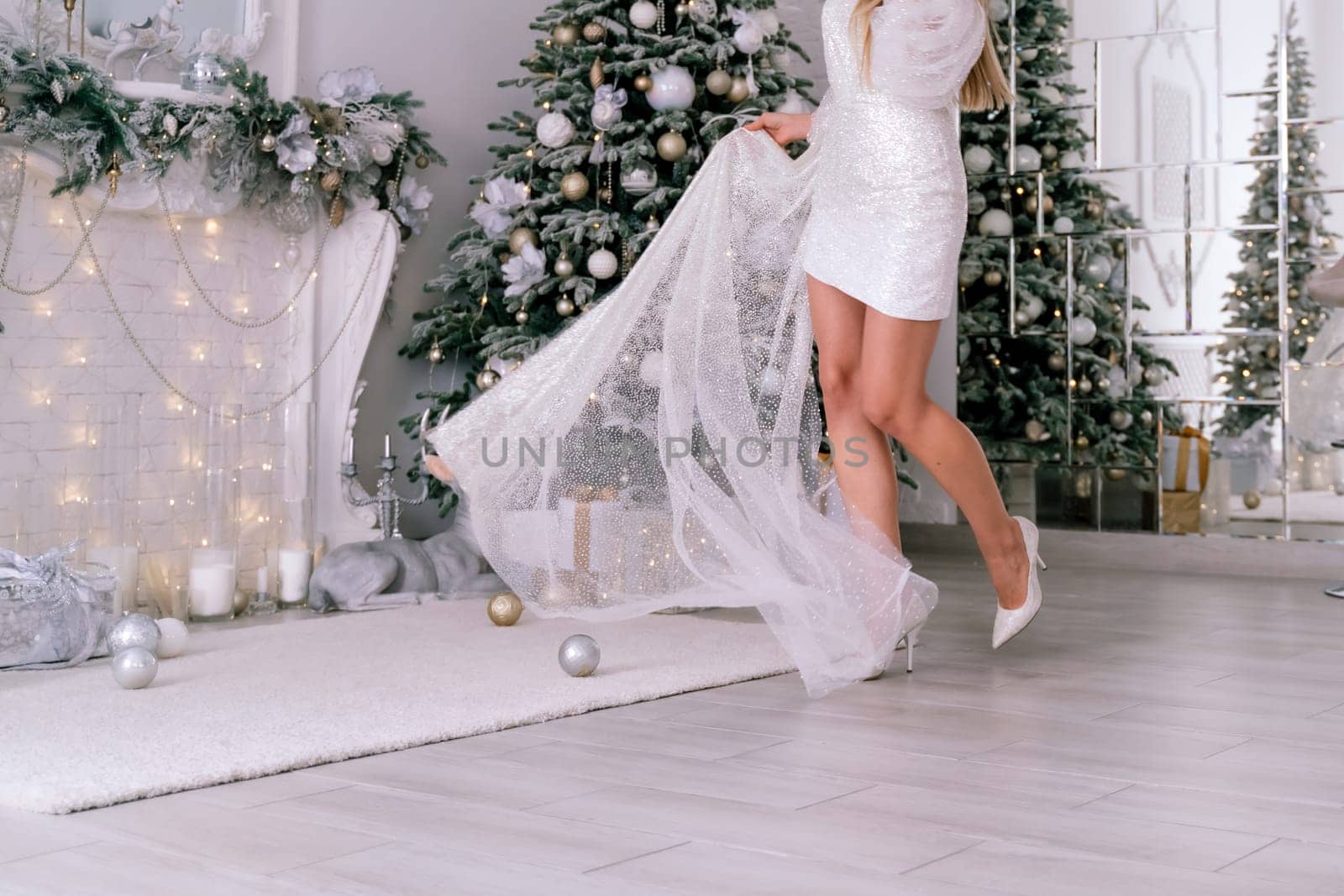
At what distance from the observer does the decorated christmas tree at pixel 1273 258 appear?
4988 mm

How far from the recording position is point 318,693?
2709mm

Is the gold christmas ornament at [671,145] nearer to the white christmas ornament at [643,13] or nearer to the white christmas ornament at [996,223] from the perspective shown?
the white christmas ornament at [643,13]

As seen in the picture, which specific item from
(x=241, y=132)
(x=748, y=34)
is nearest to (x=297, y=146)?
(x=241, y=132)

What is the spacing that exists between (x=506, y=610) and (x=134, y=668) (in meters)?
0.98

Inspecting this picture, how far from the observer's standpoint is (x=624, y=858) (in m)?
1.71

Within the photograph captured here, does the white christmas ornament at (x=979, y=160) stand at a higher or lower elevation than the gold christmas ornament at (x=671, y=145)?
higher

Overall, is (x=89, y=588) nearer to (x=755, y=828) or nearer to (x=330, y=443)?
(x=330, y=443)

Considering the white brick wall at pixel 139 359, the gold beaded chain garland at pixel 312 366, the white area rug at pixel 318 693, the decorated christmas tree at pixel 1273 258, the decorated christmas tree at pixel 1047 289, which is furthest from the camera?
the decorated christmas tree at pixel 1047 289

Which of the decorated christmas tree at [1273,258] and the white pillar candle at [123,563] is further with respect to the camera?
the decorated christmas tree at [1273,258]

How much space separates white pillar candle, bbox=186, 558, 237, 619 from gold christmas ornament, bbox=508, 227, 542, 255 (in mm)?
1193

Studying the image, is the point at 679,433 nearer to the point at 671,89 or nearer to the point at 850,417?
the point at 850,417

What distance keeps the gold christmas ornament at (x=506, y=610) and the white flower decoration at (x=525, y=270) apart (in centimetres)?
107

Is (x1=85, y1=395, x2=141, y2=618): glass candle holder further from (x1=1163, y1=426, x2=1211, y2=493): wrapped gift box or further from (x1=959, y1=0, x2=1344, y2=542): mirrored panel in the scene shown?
(x1=1163, y1=426, x2=1211, y2=493): wrapped gift box

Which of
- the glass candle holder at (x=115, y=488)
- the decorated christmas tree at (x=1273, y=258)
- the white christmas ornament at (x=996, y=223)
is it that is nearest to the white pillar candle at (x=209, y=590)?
the glass candle holder at (x=115, y=488)
